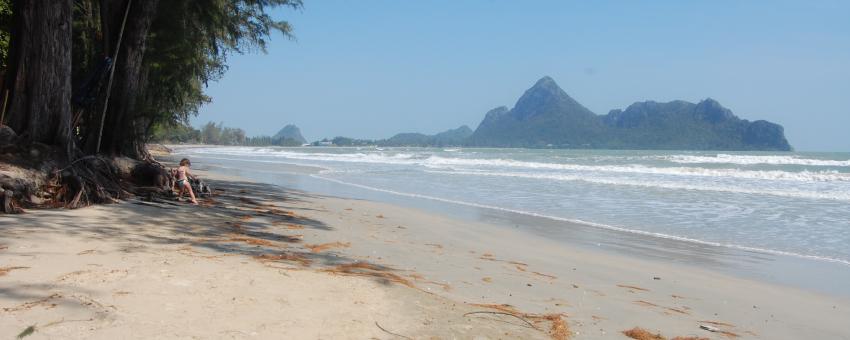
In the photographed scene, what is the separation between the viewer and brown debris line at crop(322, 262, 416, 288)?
5602 mm

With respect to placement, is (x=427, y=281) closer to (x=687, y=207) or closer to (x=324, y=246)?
(x=324, y=246)

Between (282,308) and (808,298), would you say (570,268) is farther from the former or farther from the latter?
(282,308)

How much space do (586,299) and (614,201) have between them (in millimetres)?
11594

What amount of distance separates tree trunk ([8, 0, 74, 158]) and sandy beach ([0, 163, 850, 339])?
63.9 inches

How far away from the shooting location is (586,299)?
19.2 feet

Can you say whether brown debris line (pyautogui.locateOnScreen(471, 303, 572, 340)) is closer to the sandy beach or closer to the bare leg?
the sandy beach

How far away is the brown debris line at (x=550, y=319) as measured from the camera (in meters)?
4.52

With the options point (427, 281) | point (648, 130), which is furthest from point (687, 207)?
point (648, 130)

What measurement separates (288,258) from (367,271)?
34.1 inches

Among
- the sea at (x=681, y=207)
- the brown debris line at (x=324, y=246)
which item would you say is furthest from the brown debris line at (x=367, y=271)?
the sea at (x=681, y=207)

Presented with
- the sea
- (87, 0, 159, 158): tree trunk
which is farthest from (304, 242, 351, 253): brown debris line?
(87, 0, 159, 158): tree trunk

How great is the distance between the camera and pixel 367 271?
5.97 m

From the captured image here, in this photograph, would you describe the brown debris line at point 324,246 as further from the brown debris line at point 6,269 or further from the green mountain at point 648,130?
the green mountain at point 648,130

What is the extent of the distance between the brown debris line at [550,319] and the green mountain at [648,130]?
135714mm
